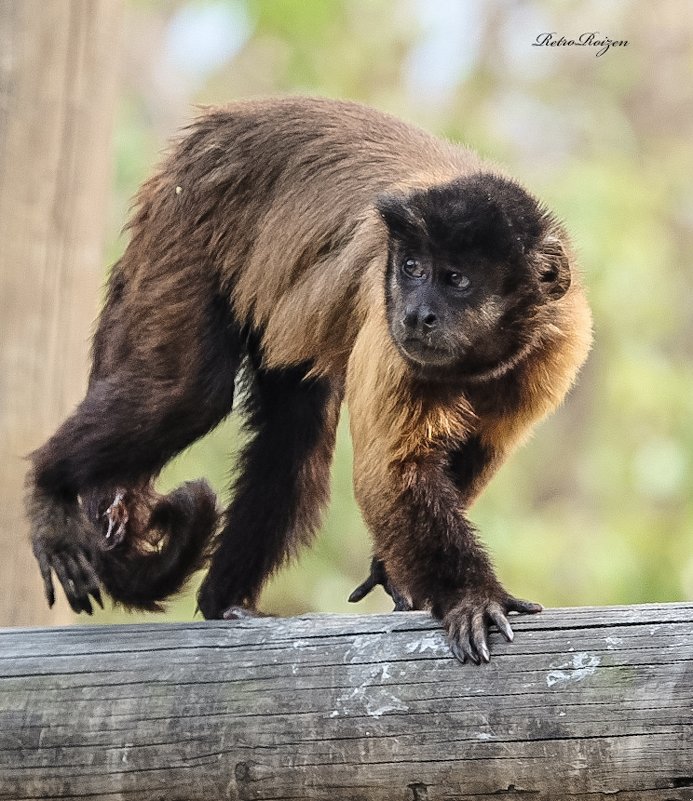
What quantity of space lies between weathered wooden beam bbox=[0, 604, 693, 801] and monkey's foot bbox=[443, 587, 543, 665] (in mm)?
31

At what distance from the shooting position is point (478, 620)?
9.96ft

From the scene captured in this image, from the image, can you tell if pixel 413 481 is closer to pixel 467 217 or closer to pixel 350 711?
pixel 467 217

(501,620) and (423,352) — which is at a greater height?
(423,352)

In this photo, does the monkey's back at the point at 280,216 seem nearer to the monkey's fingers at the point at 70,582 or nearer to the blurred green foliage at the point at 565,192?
the monkey's fingers at the point at 70,582

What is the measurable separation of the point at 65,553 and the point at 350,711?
1.59 meters

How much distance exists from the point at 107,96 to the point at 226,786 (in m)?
2.75

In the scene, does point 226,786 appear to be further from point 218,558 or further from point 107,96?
point 107,96

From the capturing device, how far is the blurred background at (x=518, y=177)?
465cm

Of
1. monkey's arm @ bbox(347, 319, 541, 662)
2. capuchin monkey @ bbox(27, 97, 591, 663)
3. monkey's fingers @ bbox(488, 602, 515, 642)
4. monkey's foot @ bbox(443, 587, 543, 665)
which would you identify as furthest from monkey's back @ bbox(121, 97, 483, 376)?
monkey's fingers @ bbox(488, 602, 515, 642)

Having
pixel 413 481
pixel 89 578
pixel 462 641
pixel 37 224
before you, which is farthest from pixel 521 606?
pixel 37 224

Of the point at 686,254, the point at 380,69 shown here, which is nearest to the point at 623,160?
the point at 686,254

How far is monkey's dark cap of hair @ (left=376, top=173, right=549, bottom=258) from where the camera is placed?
3.81 m

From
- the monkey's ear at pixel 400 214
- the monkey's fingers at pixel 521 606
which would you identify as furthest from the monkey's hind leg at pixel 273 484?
the monkey's fingers at pixel 521 606

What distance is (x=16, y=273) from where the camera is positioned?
182 inches
